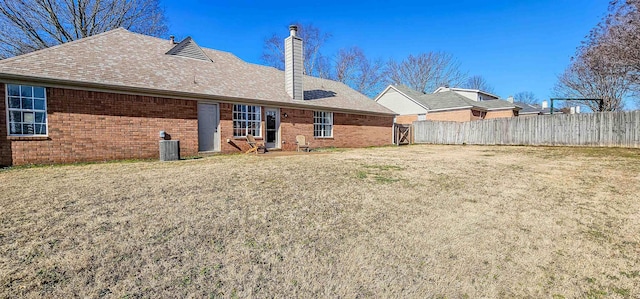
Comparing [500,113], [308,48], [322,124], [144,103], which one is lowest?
[322,124]

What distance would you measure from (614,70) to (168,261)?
15.1 metres

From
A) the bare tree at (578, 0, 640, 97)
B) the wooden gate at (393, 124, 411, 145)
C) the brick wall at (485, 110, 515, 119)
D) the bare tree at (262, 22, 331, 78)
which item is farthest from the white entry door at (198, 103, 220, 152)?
the brick wall at (485, 110, 515, 119)

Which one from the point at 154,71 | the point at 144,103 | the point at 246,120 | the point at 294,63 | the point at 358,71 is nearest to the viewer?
the point at 144,103

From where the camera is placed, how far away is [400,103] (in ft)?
85.7

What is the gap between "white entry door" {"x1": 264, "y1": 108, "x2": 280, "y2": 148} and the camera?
12.8m

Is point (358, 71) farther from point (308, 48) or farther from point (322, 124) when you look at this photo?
point (322, 124)

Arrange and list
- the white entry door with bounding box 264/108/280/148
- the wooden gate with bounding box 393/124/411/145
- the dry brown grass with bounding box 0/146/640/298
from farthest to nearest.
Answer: the wooden gate with bounding box 393/124/411/145, the white entry door with bounding box 264/108/280/148, the dry brown grass with bounding box 0/146/640/298

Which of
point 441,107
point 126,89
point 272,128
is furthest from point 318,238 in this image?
point 441,107

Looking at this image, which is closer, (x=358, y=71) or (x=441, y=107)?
(x=441, y=107)

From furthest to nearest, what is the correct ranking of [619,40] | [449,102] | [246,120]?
[449,102], [246,120], [619,40]

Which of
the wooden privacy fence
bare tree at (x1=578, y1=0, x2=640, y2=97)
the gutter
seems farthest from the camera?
the wooden privacy fence

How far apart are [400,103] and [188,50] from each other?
1910 centimetres

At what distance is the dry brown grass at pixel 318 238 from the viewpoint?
2.36 m

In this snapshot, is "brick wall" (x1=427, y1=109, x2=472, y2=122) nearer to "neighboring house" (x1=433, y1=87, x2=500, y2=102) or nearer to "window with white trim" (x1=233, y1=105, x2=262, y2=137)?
"neighboring house" (x1=433, y1=87, x2=500, y2=102)
